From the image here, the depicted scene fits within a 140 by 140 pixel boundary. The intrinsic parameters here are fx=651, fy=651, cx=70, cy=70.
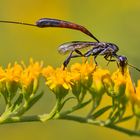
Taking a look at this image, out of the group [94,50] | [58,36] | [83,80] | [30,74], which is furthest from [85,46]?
[58,36]

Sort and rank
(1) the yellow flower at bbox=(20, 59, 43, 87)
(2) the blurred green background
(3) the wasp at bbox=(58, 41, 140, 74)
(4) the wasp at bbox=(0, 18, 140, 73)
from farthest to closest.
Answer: (2) the blurred green background, (1) the yellow flower at bbox=(20, 59, 43, 87), (3) the wasp at bbox=(58, 41, 140, 74), (4) the wasp at bbox=(0, 18, 140, 73)

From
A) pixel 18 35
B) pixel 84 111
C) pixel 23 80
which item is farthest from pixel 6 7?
pixel 23 80

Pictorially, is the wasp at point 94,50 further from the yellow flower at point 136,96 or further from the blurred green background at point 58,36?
the blurred green background at point 58,36

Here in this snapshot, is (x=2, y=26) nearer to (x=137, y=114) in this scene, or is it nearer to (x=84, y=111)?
(x=84, y=111)

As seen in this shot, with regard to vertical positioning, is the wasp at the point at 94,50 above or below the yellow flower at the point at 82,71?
above

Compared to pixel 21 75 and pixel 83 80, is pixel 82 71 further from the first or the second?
pixel 21 75

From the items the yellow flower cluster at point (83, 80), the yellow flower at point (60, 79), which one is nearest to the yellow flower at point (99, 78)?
the yellow flower cluster at point (83, 80)

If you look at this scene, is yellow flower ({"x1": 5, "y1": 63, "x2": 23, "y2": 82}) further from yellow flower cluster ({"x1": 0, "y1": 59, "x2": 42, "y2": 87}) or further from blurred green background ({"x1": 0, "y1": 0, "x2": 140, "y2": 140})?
blurred green background ({"x1": 0, "y1": 0, "x2": 140, "y2": 140})

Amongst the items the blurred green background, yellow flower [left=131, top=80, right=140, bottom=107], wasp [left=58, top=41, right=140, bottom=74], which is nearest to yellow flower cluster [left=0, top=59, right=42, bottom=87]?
wasp [left=58, top=41, right=140, bottom=74]

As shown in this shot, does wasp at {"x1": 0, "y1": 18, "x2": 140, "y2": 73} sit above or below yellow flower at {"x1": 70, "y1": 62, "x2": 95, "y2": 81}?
above
